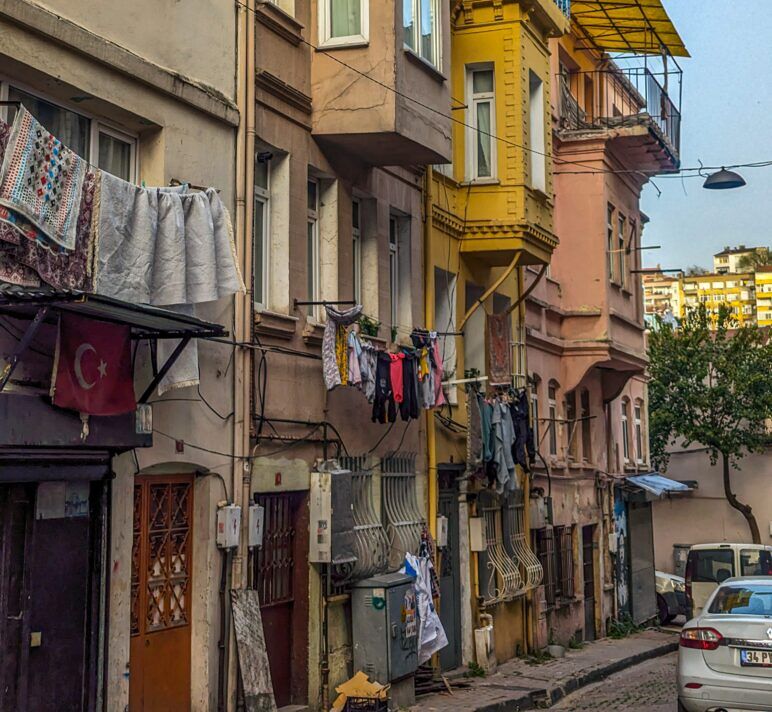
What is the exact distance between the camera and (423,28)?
1588 centimetres

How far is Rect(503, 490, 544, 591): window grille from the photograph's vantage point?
20.9 meters

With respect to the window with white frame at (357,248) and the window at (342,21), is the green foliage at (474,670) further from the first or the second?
the window at (342,21)

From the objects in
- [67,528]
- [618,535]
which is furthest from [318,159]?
[618,535]

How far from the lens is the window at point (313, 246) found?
14.6 m

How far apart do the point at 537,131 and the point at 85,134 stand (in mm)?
11179

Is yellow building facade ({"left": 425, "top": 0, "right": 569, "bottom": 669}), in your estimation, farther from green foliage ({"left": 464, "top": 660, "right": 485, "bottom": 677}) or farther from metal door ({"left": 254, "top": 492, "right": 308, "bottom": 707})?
metal door ({"left": 254, "top": 492, "right": 308, "bottom": 707})

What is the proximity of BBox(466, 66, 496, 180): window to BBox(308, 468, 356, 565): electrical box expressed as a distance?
23.9ft

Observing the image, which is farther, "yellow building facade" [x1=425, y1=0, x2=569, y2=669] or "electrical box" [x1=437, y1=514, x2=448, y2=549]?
"yellow building facade" [x1=425, y1=0, x2=569, y2=669]

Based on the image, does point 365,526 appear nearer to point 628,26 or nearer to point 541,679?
point 541,679

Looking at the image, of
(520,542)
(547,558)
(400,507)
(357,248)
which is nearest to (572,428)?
(547,558)

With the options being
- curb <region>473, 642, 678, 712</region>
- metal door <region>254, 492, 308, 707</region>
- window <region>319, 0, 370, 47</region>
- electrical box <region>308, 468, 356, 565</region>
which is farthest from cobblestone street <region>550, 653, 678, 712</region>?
window <region>319, 0, 370, 47</region>

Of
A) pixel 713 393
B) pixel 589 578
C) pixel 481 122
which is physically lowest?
pixel 589 578

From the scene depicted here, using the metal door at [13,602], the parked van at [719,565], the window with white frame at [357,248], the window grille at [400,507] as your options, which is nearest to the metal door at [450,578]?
the window grille at [400,507]

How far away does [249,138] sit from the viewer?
12.7 m
